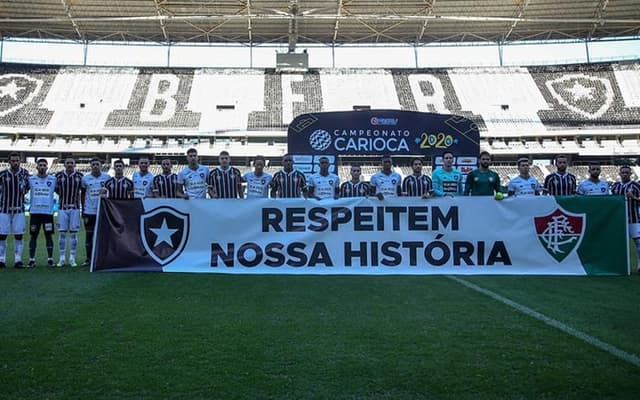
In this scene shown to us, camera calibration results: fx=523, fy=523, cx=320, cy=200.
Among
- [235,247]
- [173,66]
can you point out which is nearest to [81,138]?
[173,66]

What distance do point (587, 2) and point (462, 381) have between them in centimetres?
3267

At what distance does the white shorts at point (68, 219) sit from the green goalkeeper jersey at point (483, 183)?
6.06 metres

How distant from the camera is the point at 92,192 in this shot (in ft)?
26.4

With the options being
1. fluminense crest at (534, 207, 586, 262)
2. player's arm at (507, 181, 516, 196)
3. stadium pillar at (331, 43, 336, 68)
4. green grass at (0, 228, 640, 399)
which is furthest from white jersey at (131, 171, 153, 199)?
stadium pillar at (331, 43, 336, 68)

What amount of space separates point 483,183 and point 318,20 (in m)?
26.4

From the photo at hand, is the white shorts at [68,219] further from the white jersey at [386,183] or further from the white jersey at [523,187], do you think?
the white jersey at [523,187]

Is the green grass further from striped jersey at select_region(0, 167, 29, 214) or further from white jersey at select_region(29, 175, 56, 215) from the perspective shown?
striped jersey at select_region(0, 167, 29, 214)

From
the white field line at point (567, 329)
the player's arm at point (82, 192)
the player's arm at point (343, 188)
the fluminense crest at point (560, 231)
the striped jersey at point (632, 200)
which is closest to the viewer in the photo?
the white field line at point (567, 329)

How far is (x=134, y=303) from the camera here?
4949 millimetres

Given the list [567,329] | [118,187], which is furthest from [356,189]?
[567,329]

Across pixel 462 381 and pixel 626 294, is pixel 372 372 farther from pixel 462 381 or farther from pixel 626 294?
pixel 626 294

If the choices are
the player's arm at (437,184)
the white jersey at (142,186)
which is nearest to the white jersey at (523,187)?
the player's arm at (437,184)

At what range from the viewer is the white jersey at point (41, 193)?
7.82 meters

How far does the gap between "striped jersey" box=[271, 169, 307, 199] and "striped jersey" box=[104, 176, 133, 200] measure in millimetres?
2248
